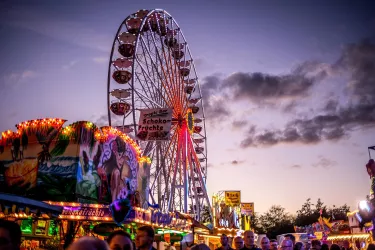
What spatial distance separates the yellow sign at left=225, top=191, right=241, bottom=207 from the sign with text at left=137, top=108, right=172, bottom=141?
61.7ft

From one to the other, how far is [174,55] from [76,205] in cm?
1650

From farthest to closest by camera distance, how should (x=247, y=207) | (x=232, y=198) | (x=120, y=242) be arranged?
1. (x=247, y=207)
2. (x=232, y=198)
3. (x=120, y=242)

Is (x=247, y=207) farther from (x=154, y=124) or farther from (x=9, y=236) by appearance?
(x=9, y=236)

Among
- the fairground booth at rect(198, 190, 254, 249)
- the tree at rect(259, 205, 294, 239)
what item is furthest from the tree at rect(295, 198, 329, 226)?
the fairground booth at rect(198, 190, 254, 249)

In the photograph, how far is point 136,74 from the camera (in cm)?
2367

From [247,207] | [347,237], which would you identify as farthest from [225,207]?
[247,207]

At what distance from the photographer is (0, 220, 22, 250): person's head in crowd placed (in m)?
2.39

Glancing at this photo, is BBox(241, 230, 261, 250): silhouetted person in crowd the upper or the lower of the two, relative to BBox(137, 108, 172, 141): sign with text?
lower

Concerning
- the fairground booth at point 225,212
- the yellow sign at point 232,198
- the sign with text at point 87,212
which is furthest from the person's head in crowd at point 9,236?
the yellow sign at point 232,198

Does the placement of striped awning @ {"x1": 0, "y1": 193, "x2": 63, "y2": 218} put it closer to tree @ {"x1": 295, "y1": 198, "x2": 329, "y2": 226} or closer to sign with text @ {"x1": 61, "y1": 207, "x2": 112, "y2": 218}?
sign with text @ {"x1": 61, "y1": 207, "x2": 112, "y2": 218}

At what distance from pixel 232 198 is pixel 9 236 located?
37.9m

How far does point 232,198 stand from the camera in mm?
39531

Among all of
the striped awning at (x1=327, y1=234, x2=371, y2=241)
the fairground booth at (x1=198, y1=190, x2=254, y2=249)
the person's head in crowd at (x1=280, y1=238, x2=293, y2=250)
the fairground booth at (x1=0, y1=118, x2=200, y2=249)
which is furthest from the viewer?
the fairground booth at (x1=198, y1=190, x2=254, y2=249)

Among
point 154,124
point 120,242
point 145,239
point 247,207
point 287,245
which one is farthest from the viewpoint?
point 247,207
